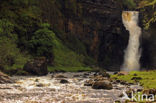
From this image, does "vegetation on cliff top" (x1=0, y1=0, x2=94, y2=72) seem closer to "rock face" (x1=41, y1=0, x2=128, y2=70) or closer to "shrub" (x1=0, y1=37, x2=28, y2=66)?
"shrub" (x1=0, y1=37, x2=28, y2=66)

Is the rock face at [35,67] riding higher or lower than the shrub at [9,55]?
lower

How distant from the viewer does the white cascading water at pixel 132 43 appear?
113625mm

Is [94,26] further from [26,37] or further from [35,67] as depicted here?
[35,67]

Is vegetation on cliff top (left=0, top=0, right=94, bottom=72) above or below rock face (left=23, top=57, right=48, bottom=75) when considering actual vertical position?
above

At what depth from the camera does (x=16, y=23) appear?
291ft

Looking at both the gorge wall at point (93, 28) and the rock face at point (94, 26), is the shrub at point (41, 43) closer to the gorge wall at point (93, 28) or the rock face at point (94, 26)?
the gorge wall at point (93, 28)

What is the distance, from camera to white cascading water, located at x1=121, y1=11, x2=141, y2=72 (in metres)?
114

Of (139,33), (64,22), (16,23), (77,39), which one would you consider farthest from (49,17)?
(139,33)

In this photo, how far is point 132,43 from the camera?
4582 inches

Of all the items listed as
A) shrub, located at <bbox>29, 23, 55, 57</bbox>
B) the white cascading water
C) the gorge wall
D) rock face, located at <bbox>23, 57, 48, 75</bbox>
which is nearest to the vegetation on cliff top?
shrub, located at <bbox>29, 23, 55, 57</bbox>

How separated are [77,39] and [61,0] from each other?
23.2 m

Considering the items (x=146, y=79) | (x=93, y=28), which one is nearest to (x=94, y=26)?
(x=93, y=28)

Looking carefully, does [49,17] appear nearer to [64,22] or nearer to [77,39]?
[64,22]

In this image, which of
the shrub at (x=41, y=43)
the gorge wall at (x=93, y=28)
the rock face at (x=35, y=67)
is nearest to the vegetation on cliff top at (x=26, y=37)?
the shrub at (x=41, y=43)
